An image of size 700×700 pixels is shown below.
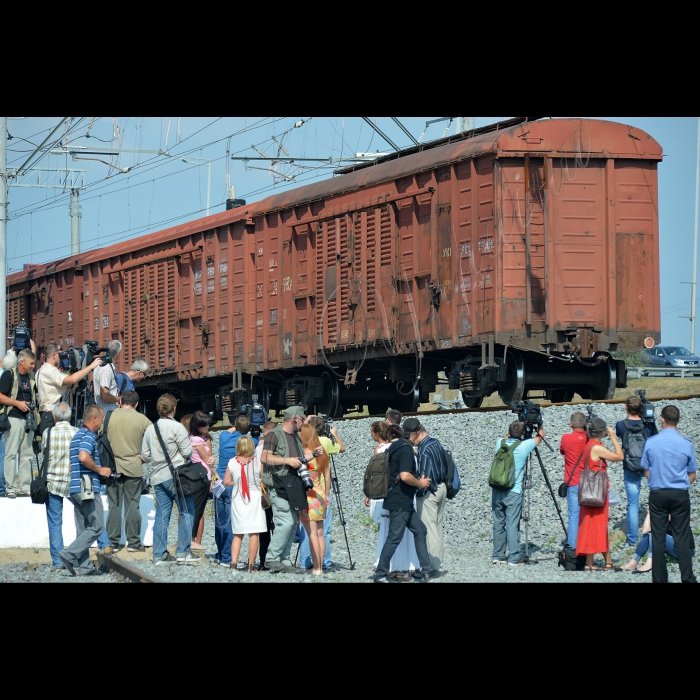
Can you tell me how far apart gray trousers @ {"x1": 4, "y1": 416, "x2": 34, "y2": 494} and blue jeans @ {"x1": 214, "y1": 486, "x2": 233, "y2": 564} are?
2.36 metres

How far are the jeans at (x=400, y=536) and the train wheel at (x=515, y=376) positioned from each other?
6837 mm

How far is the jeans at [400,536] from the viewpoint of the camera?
9742 millimetres

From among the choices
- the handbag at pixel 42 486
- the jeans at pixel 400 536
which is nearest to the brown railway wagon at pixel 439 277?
the jeans at pixel 400 536

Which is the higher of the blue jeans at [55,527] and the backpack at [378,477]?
the backpack at [378,477]

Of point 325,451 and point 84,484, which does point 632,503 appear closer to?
point 325,451

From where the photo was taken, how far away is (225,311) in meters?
21.4

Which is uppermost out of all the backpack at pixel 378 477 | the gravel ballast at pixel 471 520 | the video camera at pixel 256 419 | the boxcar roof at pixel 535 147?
the boxcar roof at pixel 535 147

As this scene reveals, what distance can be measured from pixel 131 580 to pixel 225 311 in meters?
12.0

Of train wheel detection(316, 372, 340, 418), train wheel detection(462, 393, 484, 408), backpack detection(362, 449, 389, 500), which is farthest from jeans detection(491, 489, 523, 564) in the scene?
train wheel detection(316, 372, 340, 418)

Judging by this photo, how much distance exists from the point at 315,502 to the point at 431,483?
1.03 m

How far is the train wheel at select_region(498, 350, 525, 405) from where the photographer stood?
16.7m

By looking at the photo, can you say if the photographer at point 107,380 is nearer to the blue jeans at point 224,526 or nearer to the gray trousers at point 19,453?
the gray trousers at point 19,453
